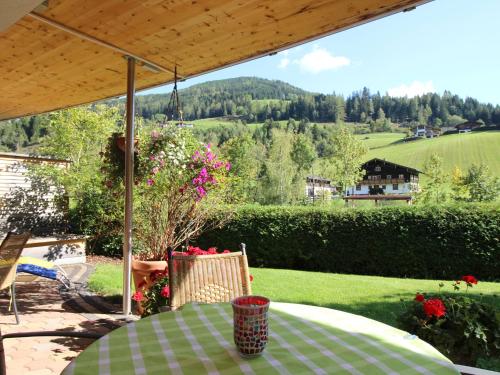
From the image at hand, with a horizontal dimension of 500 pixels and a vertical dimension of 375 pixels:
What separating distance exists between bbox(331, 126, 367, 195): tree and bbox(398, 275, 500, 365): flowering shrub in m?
25.8

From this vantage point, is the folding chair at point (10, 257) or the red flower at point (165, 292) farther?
the folding chair at point (10, 257)

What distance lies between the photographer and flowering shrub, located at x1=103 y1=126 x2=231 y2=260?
3.46 metres

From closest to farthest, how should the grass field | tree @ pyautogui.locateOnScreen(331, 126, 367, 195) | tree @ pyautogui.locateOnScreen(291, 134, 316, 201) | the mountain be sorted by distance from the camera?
the grass field, tree @ pyautogui.locateOnScreen(331, 126, 367, 195), tree @ pyautogui.locateOnScreen(291, 134, 316, 201), the mountain

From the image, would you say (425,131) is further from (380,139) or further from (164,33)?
(164,33)

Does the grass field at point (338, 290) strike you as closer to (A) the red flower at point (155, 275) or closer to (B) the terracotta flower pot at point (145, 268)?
(B) the terracotta flower pot at point (145, 268)

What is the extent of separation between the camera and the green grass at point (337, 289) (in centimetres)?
435

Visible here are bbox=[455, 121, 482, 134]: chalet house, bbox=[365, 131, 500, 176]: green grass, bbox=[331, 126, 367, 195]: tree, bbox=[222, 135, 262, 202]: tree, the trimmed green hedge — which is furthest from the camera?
bbox=[455, 121, 482, 134]: chalet house

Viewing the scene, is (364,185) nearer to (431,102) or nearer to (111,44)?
(431,102)

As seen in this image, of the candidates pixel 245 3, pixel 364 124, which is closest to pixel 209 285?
pixel 245 3

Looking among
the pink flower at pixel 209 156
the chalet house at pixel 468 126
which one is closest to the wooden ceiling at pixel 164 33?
the pink flower at pixel 209 156

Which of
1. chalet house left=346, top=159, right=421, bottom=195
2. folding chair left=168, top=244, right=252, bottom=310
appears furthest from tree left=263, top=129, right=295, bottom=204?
folding chair left=168, top=244, right=252, bottom=310

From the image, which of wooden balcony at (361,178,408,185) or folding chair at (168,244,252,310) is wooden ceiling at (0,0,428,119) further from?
wooden balcony at (361,178,408,185)

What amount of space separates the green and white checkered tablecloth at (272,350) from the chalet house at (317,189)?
73.8 feet

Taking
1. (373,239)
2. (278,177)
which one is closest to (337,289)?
(373,239)
